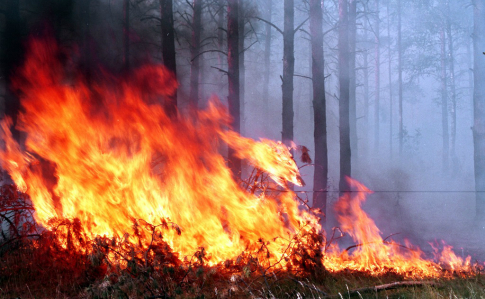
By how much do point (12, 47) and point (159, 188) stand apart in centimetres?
759

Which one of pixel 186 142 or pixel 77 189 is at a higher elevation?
pixel 186 142

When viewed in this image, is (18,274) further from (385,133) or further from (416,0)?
(385,133)

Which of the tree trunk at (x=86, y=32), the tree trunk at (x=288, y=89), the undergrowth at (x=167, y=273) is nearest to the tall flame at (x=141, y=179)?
the undergrowth at (x=167, y=273)

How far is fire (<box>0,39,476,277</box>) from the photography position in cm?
567

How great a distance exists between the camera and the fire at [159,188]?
→ 5.67 m

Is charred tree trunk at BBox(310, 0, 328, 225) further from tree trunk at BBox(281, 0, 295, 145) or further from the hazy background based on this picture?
the hazy background

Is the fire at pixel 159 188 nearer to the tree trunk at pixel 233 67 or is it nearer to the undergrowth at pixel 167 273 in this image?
the undergrowth at pixel 167 273

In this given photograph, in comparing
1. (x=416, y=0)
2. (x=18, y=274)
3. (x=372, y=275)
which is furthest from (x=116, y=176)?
(x=416, y=0)

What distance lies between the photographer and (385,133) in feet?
164

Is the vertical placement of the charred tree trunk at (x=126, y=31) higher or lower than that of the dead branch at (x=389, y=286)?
higher

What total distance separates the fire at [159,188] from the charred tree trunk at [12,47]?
14.7 feet

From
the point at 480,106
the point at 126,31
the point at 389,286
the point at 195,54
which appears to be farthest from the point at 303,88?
the point at 389,286

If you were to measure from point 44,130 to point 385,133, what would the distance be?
48589mm

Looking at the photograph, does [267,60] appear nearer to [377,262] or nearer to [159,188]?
[377,262]
